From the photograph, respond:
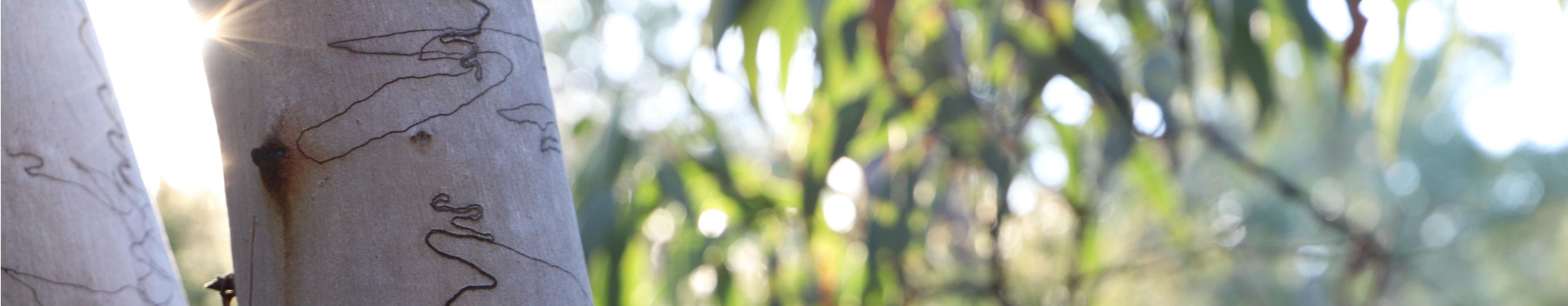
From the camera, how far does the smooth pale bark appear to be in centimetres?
26

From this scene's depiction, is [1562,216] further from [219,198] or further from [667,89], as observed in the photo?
[219,198]

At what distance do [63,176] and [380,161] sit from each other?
12 cm

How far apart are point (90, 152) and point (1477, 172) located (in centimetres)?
537

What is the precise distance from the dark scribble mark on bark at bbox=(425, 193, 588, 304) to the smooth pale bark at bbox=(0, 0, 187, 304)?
0.13m

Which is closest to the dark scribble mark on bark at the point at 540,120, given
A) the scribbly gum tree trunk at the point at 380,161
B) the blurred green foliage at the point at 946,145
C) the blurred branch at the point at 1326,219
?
the scribbly gum tree trunk at the point at 380,161

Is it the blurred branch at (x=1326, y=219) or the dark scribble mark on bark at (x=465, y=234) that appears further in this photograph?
the blurred branch at (x=1326, y=219)

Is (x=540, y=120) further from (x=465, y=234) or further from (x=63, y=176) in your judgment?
(x=63, y=176)

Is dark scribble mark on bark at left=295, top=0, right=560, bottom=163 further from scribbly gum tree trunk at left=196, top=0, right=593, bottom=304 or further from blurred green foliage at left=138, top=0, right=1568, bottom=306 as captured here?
blurred green foliage at left=138, top=0, right=1568, bottom=306

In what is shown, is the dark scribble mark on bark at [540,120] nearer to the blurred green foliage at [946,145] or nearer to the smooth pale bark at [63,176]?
the smooth pale bark at [63,176]

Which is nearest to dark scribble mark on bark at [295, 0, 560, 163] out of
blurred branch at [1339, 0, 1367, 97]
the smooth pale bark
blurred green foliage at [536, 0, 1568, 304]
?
the smooth pale bark

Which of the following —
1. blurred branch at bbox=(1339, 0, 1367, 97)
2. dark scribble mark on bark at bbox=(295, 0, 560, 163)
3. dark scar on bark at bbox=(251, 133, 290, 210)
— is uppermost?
dark scribble mark on bark at bbox=(295, 0, 560, 163)

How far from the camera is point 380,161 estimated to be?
8.7 inches

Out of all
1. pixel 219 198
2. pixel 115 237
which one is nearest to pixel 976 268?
pixel 219 198

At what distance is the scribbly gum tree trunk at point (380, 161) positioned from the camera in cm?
22
